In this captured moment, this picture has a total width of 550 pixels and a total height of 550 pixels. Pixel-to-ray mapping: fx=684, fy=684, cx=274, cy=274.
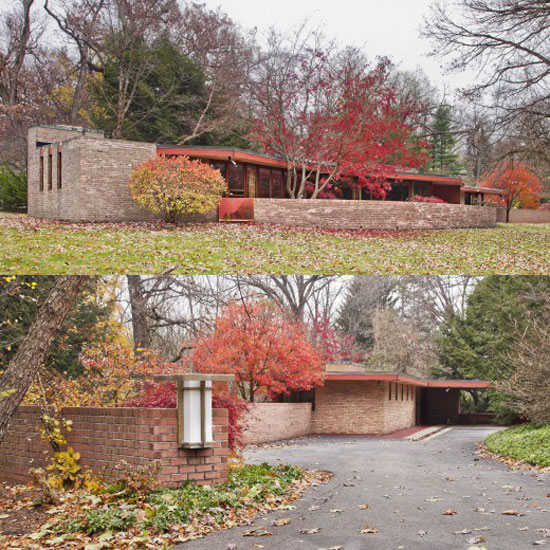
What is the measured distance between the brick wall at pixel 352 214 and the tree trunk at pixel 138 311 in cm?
581

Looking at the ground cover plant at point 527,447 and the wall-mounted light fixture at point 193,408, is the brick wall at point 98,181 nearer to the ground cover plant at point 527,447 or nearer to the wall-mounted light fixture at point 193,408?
the ground cover plant at point 527,447

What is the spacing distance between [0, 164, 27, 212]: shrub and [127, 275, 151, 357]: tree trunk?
10719 millimetres

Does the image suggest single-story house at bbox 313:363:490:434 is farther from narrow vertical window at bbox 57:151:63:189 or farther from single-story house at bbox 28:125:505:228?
narrow vertical window at bbox 57:151:63:189

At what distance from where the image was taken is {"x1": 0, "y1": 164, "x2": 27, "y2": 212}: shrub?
30.1m

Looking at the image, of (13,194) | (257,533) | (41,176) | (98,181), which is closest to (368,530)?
(257,533)

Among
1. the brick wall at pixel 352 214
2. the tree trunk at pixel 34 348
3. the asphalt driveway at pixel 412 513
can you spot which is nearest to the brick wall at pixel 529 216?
the brick wall at pixel 352 214

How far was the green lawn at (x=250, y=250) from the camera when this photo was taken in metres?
14.8

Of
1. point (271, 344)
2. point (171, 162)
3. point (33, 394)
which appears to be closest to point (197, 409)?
point (33, 394)

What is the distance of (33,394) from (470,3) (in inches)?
699

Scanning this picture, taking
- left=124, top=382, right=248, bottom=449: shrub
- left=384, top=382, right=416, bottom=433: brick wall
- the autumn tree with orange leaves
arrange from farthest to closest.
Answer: the autumn tree with orange leaves, left=384, top=382, right=416, bottom=433: brick wall, left=124, top=382, right=248, bottom=449: shrub

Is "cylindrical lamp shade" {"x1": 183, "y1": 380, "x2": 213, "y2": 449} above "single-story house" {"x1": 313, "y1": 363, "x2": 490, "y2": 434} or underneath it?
above

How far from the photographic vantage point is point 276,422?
2281 centimetres

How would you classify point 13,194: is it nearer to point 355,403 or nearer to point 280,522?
point 355,403

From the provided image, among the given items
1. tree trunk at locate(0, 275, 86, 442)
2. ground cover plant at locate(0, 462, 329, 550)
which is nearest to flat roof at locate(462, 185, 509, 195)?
ground cover plant at locate(0, 462, 329, 550)
